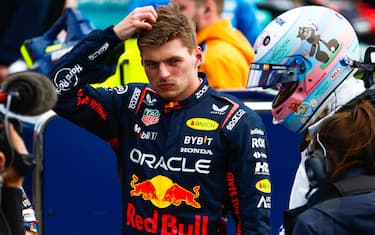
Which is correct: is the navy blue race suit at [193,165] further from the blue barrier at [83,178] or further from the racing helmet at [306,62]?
the blue barrier at [83,178]

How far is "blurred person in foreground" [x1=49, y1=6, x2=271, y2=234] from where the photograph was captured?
4383mm

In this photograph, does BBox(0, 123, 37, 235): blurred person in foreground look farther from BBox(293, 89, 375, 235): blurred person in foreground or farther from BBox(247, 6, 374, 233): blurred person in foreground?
BBox(247, 6, 374, 233): blurred person in foreground

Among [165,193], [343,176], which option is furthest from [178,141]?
[343,176]

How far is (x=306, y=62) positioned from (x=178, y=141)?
733 mm

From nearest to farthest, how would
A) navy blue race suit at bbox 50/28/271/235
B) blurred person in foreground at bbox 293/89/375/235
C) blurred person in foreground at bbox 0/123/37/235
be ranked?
1. blurred person in foreground at bbox 0/123/37/235
2. blurred person in foreground at bbox 293/89/375/235
3. navy blue race suit at bbox 50/28/271/235

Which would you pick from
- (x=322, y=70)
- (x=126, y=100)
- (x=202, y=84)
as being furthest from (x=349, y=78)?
(x=126, y=100)

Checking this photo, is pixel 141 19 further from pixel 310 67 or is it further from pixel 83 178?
pixel 83 178

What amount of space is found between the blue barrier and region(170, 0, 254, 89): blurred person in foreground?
112 centimetres

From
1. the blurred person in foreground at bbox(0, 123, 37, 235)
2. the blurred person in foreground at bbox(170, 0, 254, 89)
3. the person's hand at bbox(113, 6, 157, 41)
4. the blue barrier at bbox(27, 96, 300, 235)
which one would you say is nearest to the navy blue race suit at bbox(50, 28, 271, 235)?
the person's hand at bbox(113, 6, 157, 41)

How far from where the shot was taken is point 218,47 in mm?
7164

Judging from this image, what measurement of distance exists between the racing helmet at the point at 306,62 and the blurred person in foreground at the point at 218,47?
2072mm

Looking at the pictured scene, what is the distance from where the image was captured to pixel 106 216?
6012mm

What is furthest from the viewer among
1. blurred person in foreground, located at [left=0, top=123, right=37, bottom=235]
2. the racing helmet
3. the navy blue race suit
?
the racing helmet

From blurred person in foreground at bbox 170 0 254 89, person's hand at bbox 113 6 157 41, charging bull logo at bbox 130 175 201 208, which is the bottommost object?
charging bull logo at bbox 130 175 201 208
